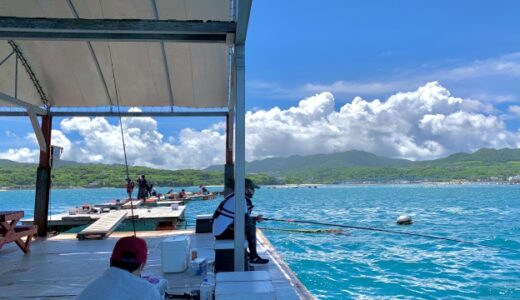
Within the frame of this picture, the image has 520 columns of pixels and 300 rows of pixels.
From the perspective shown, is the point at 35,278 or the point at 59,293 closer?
the point at 59,293

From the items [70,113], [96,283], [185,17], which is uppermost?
[185,17]

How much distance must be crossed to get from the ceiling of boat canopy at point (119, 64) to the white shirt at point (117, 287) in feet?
19.2

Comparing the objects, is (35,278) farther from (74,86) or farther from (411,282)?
(411,282)

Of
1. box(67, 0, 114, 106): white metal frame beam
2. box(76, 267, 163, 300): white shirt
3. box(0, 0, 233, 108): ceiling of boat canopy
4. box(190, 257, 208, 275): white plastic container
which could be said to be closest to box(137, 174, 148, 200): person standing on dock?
box(0, 0, 233, 108): ceiling of boat canopy

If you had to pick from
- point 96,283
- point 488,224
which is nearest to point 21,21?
point 96,283

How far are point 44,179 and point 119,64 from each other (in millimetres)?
3476

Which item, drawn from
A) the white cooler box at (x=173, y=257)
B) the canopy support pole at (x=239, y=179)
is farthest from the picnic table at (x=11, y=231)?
the canopy support pole at (x=239, y=179)

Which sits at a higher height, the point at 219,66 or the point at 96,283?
the point at 219,66

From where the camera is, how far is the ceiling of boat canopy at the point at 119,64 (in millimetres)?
7723

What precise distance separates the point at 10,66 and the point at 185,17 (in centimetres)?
406

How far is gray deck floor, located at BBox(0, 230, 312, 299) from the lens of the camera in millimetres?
5258

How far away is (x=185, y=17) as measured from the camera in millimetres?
7895

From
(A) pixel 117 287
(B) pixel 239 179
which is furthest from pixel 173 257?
(A) pixel 117 287

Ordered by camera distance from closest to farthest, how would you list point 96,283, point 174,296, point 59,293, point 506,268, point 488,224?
point 96,283 < point 174,296 < point 59,293 < point 506,268 < point 488,224
